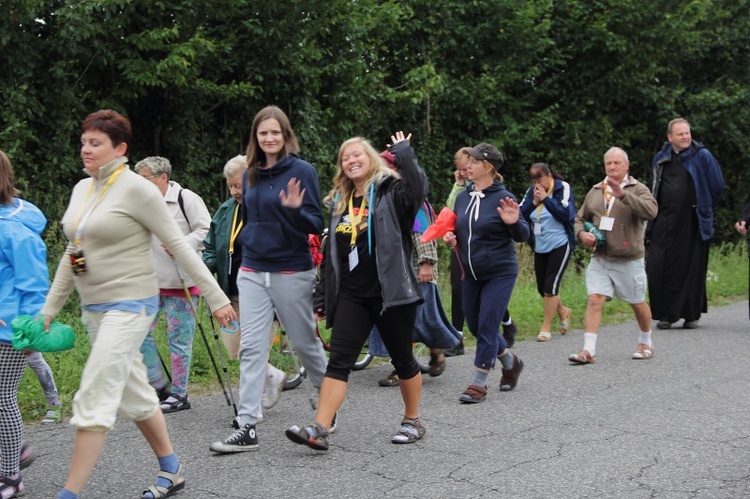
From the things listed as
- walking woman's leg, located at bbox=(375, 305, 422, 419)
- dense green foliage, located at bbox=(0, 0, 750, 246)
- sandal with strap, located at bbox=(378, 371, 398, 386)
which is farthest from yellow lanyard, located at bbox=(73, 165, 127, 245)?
dense green foliage, located at bbox=(0, 0, 750, 246)

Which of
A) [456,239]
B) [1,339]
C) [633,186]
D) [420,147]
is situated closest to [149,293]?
[1,339]

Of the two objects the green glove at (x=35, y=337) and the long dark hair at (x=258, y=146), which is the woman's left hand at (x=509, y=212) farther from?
the green glove at (x=35, y=337)

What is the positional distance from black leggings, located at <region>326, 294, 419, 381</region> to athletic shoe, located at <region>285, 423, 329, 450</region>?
33 cm

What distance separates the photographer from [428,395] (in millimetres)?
7582

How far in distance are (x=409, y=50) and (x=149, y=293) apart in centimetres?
1286

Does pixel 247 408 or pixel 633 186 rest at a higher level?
pixel 633 186

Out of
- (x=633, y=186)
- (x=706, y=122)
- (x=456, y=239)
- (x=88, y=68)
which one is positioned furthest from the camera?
(x=706, y=122)

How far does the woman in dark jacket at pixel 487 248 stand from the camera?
729cm

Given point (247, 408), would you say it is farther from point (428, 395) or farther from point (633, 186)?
point (633, 186)

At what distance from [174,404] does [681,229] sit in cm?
664

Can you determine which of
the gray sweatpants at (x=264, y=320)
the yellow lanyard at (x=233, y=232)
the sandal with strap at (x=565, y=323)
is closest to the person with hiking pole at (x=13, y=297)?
the gray sweatpants at (x=264, y=320)

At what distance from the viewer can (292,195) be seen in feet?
19.4

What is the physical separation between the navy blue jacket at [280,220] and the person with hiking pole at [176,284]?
115 cm

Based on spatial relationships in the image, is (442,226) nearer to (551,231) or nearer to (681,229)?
(551,231)
